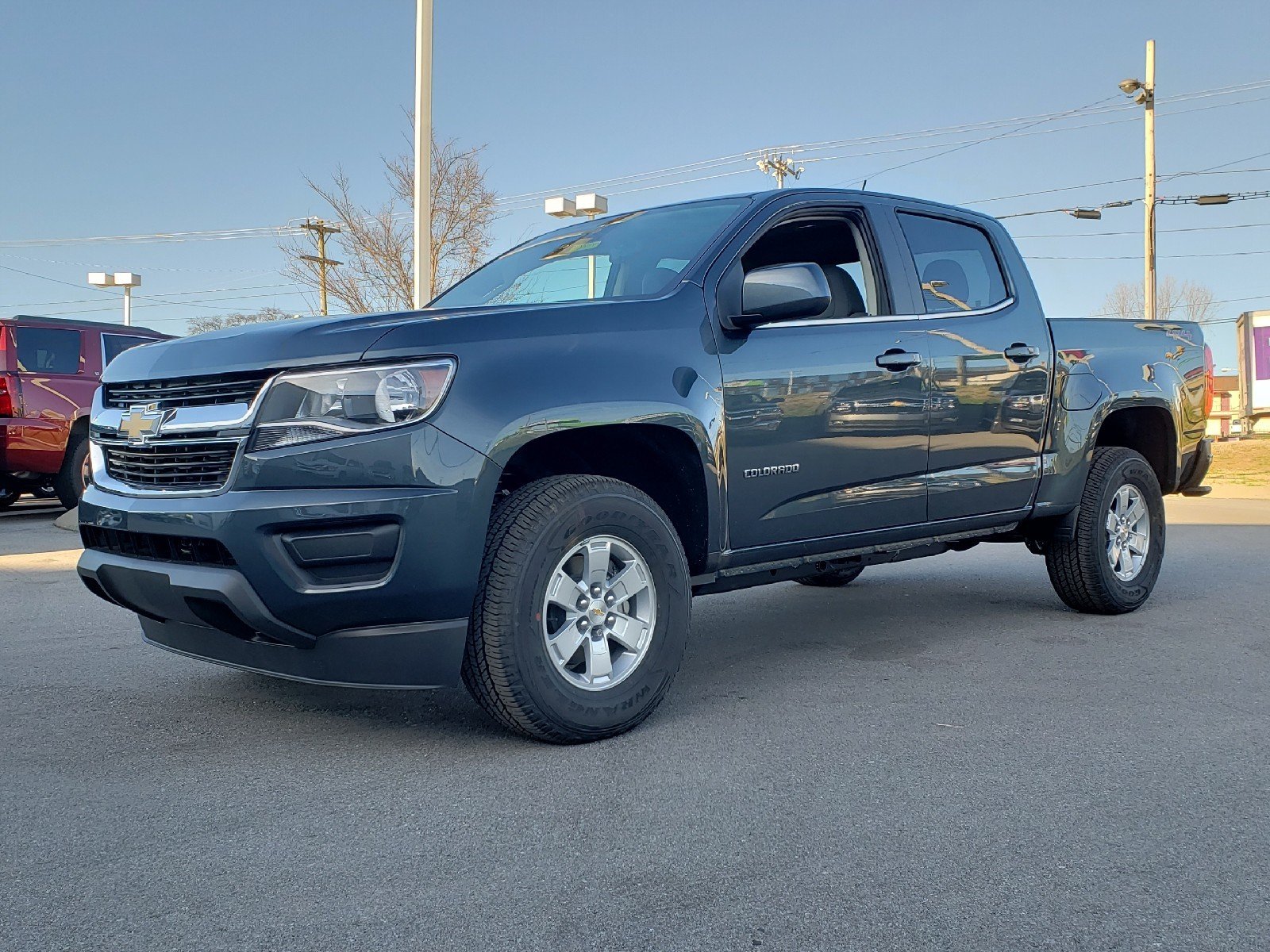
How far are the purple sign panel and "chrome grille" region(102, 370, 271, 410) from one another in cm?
3742

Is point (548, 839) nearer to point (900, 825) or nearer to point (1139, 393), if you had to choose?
point (900, 825)

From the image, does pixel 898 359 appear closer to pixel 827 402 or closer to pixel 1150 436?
pixel 827 402

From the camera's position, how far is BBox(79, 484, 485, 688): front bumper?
3.45 metres

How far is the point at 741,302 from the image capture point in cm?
435

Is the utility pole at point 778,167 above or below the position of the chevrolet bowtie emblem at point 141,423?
above

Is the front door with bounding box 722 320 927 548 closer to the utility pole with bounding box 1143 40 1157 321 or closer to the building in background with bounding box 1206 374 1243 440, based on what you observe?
the utility pole with bounding box 1143 40 1157 321

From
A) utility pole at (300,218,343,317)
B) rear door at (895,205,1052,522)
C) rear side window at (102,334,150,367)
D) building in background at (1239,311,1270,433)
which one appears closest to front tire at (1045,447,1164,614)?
rear door at (895,205,1052,522)

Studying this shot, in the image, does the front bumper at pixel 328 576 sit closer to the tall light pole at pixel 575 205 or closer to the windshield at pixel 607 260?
the windshield at pixel 607 260

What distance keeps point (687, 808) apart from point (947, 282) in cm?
306

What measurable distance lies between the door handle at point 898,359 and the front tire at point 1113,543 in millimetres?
1714

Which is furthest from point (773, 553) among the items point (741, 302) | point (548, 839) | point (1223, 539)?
point (1223, 539)

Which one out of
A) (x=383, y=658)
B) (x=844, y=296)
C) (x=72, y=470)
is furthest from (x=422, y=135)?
(x=383, y=658)

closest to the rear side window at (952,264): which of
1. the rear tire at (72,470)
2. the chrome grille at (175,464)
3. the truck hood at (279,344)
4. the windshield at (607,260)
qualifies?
the windshield at (607,260)

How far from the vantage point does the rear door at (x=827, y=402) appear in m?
4.35
